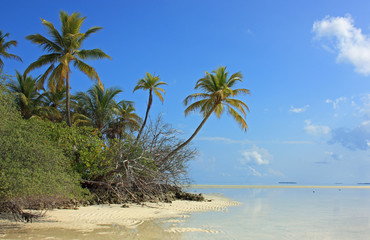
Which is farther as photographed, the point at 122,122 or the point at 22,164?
the point at 122,122

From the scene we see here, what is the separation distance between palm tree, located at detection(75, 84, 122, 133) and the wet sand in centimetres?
1244

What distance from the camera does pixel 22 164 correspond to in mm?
9438

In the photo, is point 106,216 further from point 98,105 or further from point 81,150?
point 98,105

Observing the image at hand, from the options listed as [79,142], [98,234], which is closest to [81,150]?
[79,142]

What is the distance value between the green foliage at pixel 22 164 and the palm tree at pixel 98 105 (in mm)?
15813

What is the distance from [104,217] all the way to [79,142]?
4.38 metres

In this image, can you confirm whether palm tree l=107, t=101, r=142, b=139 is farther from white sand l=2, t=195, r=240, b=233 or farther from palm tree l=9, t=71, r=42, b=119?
white sand l=2, t=195, r=240, b=233

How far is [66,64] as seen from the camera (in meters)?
18.5

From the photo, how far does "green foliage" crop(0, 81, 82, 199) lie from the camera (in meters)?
8.56

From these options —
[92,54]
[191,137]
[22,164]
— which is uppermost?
[92,54]

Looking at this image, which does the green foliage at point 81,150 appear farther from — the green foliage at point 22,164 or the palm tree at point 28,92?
the palm tree at point 28,92

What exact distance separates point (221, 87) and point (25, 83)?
15.5m

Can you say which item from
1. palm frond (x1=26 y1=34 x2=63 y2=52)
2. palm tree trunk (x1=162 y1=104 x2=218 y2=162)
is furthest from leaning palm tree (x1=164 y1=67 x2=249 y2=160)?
palm frond (x1=26 y1=34 x2=63 y2=52)

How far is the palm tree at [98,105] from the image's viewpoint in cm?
2730
